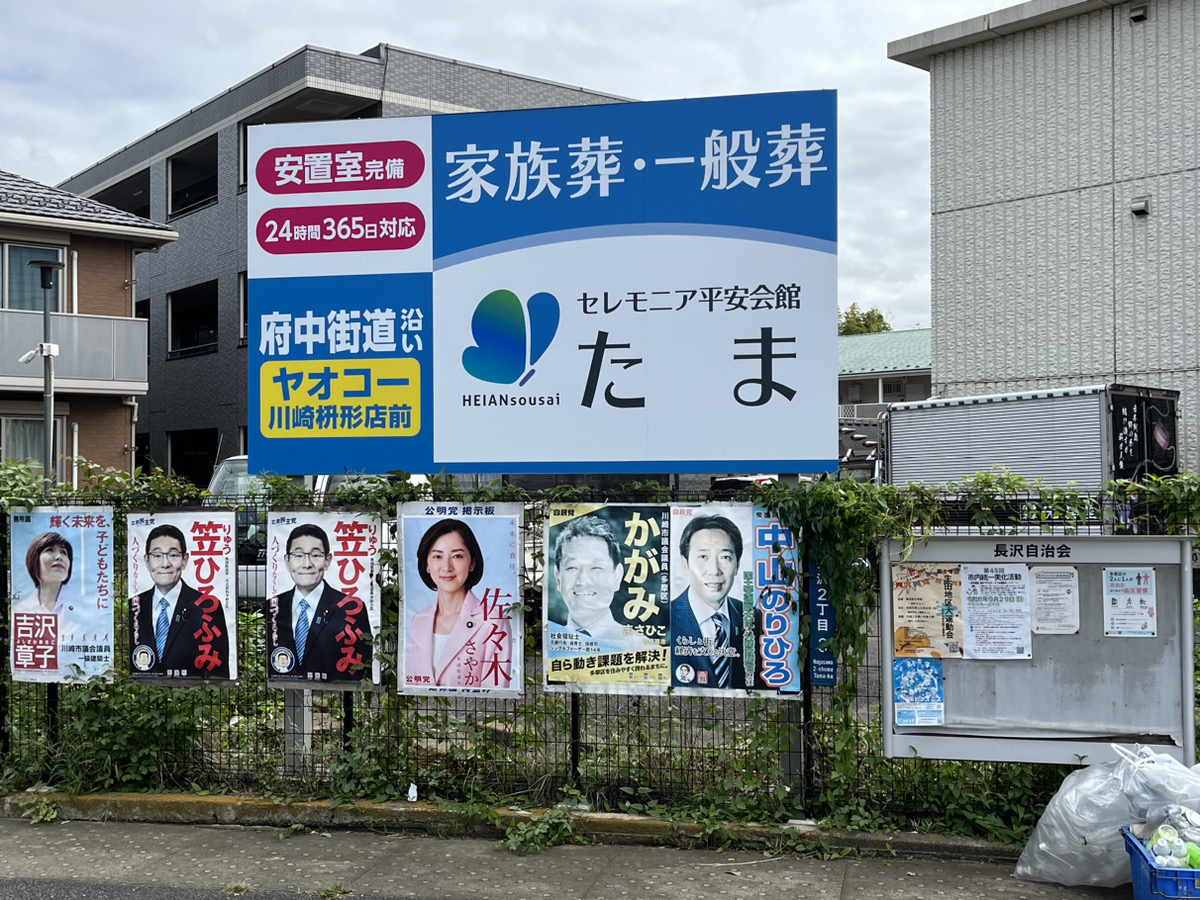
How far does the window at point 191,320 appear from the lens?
97.8 ft

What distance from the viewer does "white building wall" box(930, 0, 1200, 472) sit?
672 inches

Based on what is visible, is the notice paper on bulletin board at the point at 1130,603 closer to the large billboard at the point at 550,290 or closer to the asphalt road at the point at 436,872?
the asphalt road at the point at 436,872

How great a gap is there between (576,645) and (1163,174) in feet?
51.0

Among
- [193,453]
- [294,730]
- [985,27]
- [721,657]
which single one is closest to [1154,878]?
[721,657]

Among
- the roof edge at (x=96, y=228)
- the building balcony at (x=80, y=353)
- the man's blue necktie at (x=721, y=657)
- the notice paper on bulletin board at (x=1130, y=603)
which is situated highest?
the roof edge at (x=96, y=228)

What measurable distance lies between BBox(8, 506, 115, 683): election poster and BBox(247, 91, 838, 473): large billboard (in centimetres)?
118

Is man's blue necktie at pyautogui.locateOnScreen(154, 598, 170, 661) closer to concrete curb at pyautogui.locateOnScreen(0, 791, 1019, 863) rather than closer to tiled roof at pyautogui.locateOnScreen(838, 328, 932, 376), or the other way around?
concrete curb at pyautogui.locateOnScreen(0, 791, 1019, 863)

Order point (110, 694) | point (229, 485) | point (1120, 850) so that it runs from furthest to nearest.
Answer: point (229, 485) → point (110, 694) → point (1120, 850)

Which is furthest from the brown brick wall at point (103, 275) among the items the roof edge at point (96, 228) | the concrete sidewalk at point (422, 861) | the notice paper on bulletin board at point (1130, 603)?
the notice paper on bulletin board at point (1130, 603)

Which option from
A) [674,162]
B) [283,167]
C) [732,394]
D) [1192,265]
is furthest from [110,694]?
[1192,265]

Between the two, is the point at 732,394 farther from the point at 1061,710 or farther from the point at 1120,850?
the point at 1120,850

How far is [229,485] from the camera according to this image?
1223 cm

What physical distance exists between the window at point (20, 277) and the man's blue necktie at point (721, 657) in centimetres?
1966

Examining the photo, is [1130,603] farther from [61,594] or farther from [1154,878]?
[61,594]
